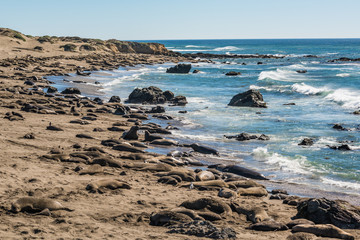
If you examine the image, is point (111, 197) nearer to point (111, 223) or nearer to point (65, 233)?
point (111, 223)

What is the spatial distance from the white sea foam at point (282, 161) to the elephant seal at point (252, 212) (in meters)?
5.11

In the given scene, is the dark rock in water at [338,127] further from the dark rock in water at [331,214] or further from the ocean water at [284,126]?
the dark rock in water at [331,214]

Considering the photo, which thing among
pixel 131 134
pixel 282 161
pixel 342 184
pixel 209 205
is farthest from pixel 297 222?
pixel 131 134

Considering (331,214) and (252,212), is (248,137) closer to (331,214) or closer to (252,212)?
(252,212)

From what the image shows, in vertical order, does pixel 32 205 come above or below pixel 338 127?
above

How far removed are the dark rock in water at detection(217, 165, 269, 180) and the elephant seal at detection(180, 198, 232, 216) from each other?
4.21 meters

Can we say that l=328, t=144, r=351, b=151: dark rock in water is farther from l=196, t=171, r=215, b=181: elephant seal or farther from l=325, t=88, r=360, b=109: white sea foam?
l=325, t=88, r=360, b=109: white sea foam

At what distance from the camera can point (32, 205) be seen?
28.4ft

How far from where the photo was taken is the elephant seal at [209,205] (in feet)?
31.9

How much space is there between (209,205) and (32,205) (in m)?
3.90

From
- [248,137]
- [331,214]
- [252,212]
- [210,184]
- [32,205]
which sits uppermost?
[32,205]

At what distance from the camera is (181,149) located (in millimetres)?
17625

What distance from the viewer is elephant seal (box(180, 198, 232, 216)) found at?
973 centimetres

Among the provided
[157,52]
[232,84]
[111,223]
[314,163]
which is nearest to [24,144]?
[111,223]
